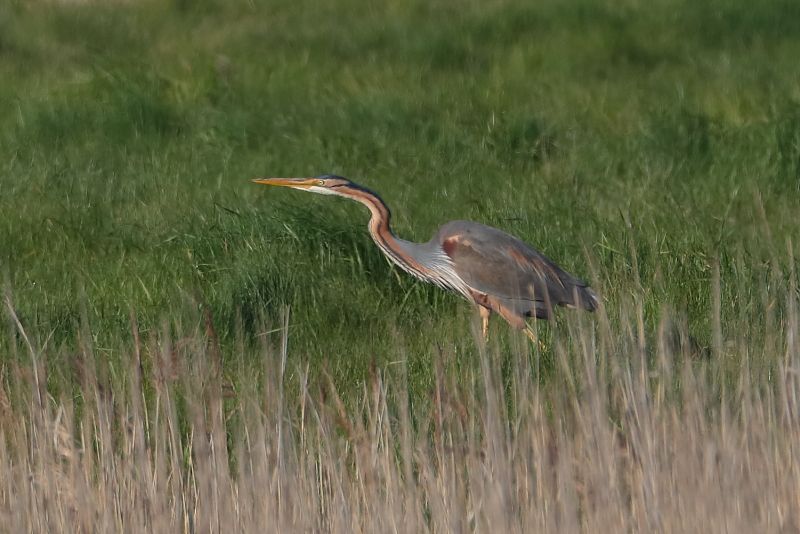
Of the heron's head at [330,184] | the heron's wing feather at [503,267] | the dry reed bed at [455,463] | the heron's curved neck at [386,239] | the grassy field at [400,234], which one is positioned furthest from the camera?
the heron's head at [330,184]

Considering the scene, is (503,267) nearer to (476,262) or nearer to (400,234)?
(476,262)

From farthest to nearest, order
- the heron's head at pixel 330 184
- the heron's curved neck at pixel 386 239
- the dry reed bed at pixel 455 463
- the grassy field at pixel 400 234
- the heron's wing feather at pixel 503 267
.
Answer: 1. the heron's head at pixel 330 184
2. the heron's curved neck at pixel 386 239
3. the heron's wing feather at pixel 503 267
4. the grassy field at pixel 400 234
5. the dry reed bed at pixel 455 463

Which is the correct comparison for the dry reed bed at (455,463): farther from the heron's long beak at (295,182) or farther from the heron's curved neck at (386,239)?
the heron's long beak at (295,182)

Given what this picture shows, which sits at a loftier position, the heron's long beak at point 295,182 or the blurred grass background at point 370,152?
the heron's long beak at point 295,182

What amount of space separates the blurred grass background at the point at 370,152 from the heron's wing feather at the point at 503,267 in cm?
15

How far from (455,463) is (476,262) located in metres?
2.37

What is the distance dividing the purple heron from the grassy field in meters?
0.12

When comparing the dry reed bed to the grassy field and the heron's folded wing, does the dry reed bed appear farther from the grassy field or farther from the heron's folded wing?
the heron's folded wing

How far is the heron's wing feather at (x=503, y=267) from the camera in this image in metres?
5.61

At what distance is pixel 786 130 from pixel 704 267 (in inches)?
82.9

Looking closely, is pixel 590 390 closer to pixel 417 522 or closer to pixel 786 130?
pixel 417 522

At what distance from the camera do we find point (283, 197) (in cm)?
699

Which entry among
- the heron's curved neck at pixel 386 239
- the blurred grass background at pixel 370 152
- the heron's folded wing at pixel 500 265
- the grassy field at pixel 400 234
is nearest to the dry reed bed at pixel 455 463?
the grassy field at pixel 400 234

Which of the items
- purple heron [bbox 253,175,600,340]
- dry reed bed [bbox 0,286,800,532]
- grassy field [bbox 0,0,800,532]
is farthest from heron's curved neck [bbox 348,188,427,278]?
dry reed bed [bbox 0,286,800,532]
